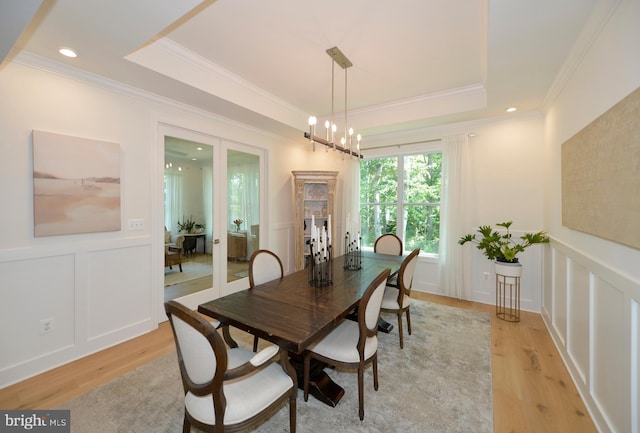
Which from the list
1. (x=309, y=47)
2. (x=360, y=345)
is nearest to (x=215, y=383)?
(x=360, y=345)

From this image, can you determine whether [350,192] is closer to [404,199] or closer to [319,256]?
[404,199]

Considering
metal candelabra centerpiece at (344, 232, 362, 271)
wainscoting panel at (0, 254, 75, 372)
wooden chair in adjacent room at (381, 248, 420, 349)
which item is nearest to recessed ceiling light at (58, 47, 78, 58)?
wainscoting panel at (0, 254, 75, 372)

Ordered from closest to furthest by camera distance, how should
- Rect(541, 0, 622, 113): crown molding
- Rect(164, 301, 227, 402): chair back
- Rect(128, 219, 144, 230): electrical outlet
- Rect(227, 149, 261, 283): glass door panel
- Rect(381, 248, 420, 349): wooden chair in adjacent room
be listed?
Rect(164, 301, 227, 402): chair back, Rect(541, 0, 622, 113): crown molding, Rect(381, 248, 420, 349): wooden chair in adjacent room, Rect(128, 219, 144, 230): electrical outlet, Rect(227, 149, 261, 283): glass door panel

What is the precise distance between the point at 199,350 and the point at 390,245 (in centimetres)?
309

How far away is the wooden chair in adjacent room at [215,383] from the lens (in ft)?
3.76

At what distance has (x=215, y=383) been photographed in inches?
46.4

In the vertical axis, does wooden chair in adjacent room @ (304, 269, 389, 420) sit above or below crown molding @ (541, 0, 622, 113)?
below

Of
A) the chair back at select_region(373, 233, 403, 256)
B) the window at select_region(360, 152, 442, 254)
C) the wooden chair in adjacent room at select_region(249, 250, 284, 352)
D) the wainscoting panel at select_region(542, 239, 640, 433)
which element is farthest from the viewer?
the window at select_region(360, 152, 442, 254)

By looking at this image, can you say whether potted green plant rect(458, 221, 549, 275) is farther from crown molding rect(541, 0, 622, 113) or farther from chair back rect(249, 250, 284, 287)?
chair back rect(249, 250, 284, 287)

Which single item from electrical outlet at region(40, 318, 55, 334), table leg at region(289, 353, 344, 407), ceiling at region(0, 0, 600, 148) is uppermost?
ceiling at region(0, 0, 600, 148)

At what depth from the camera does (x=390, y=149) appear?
446 cm

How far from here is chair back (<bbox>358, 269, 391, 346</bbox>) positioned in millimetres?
1639

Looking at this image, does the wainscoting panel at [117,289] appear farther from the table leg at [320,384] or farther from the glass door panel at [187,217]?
the table leg at [320,384]

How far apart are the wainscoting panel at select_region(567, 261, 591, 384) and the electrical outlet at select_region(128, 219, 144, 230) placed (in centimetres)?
401
